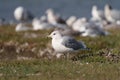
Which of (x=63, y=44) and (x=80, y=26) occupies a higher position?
(x=80, y=26)

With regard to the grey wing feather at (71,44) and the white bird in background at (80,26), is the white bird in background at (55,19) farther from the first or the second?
the grey wing feather at (71,44)

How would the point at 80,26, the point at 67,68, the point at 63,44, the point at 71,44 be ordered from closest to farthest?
1. the point at 67,68
2. the point at 63,44
3. the point at 71,44
4. the point at 80,26

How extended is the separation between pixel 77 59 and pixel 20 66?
1672 millimetres

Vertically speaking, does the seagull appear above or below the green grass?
above

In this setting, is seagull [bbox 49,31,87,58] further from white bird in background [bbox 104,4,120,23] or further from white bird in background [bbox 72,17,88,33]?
white bird in background [bbox 104,4,120,23]

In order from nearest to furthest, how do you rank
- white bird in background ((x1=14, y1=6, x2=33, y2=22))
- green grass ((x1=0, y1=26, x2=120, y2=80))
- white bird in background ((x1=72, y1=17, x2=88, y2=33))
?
green grass ((x1=0, y1=26, x2=120, y2=80)) < white bird in background ((x1=72, y1=17, x2=88, y2=33)) < white bird in background ((x1=14, y1=6, x2=33, y2=22))

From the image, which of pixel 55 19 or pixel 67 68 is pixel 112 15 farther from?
pixel 67 68

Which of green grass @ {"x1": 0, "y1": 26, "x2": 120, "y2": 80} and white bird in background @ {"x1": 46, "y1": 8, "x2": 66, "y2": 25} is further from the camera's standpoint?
white bird in background @ {"x1": 46, "y1": 8, "x2": 66, "y2": 25}

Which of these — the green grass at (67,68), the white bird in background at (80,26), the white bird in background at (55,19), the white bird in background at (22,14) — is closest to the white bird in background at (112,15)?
the white bird in background at (55,19)

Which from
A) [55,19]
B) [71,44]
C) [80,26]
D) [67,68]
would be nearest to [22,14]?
[55,19]

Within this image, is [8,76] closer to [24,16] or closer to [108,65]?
[108,65]

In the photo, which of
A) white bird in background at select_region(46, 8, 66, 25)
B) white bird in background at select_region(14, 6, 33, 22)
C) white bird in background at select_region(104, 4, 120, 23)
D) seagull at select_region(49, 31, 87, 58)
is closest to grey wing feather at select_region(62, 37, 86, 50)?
seagull at select_region(49, 31, 87, 58)

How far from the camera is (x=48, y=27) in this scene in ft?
88.6

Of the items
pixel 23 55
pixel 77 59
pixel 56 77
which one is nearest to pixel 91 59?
pixel 77 59
